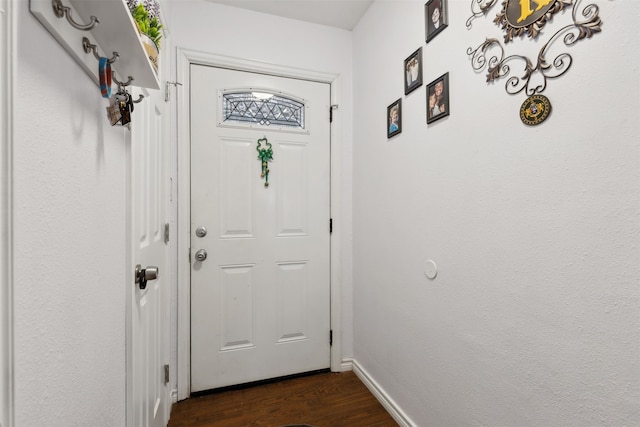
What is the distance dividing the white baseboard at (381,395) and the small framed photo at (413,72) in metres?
1.72

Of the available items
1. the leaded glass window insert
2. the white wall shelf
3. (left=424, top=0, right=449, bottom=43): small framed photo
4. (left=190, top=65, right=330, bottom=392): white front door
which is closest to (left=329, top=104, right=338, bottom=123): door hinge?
(left=190, top=65, right=330, bottom=392): white front door

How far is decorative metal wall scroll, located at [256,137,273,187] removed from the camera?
1.98 m

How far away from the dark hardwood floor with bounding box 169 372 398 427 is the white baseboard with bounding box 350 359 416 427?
28 mm

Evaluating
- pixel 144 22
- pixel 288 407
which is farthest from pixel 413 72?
pixel 288 407

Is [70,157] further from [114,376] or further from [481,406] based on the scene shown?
[481,406]

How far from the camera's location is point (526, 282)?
969 mm

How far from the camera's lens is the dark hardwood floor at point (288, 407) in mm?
1648

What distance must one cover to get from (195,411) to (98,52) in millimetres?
1854

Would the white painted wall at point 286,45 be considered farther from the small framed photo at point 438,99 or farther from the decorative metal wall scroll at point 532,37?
the decorative metal wall scroll at point 532,37

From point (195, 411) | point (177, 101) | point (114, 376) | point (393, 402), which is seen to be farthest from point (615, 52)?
point (195, 411)

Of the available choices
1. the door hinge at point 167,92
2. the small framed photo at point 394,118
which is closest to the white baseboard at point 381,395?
the small framed photo at point 394,118

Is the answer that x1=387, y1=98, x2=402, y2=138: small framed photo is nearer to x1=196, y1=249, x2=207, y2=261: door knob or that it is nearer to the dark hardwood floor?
x1=196, y1=249, x2=207, y2=261: door knob

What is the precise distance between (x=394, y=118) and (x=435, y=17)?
1.62 feet

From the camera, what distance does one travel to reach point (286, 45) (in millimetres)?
2047
